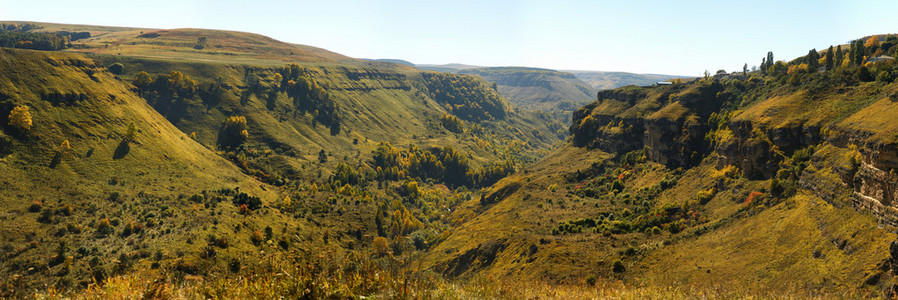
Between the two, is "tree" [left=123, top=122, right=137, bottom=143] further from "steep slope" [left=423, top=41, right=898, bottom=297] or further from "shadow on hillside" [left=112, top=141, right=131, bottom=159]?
"steep slope" [left=423, top=41, right=898, bottom=297]

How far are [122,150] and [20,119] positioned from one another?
25.1 metres

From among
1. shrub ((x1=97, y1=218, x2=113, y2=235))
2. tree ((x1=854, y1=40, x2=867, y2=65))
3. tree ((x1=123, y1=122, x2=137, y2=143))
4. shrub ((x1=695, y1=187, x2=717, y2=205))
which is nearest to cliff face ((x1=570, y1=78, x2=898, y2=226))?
shrub ((x1=695, y1=187, x2=717, y2=205))

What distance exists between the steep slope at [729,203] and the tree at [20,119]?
127m

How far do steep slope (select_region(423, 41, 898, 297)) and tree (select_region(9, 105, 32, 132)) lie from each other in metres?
127

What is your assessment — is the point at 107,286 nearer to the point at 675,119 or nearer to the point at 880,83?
the point at 880,83

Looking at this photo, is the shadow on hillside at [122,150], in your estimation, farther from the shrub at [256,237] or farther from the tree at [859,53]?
the tree at [859,53]

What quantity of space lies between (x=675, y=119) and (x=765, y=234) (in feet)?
260

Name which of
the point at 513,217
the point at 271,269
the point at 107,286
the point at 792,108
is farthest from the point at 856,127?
the point at 107,286

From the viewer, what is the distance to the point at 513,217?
429ft

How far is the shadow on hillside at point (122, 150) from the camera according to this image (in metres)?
127

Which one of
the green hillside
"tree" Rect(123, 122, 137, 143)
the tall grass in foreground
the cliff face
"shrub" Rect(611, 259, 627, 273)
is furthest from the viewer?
"tree" Rect(123, 122, 137, 143)

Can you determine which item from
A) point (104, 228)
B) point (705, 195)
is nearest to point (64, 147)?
point (104, 228)

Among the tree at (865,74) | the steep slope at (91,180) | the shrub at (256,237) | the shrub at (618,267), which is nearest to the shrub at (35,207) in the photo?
the steep slope at (91,180)

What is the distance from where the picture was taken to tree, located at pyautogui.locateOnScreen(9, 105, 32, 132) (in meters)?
115
